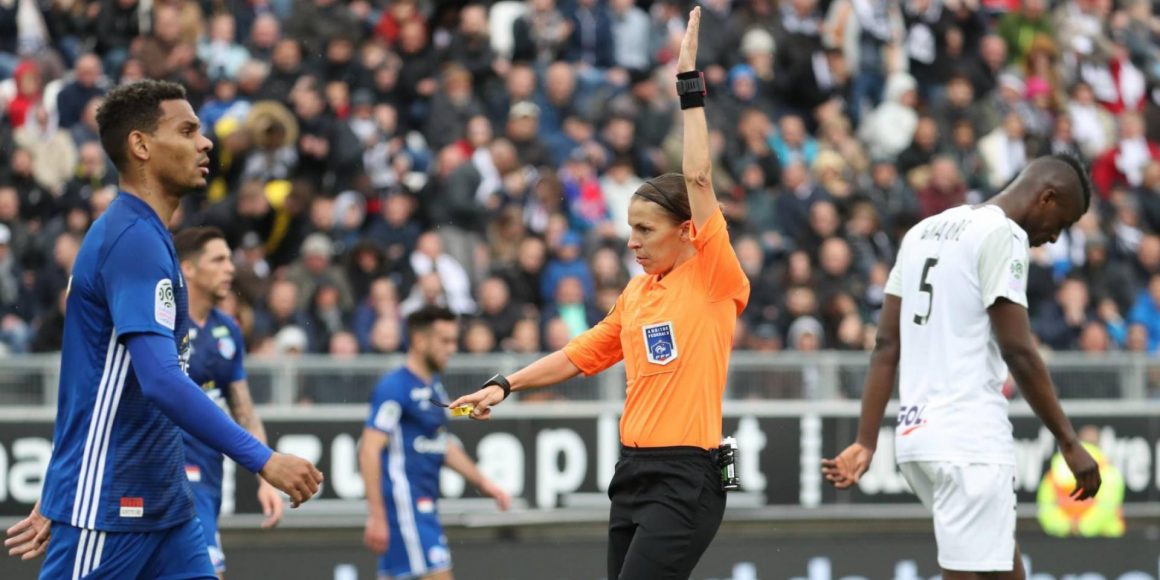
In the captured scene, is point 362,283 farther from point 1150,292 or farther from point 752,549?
point 1150,292

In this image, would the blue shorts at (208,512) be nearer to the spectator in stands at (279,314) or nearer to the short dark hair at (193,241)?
the short dark hair at (193,241)

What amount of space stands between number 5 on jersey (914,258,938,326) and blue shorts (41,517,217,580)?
3.29 meters

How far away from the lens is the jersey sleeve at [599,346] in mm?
6883

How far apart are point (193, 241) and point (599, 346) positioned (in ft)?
8.61

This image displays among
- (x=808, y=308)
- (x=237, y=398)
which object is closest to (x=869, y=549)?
(x=808, y=308)

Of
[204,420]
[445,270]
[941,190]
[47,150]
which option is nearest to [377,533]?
[204,420]

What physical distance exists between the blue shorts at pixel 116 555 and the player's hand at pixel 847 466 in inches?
114

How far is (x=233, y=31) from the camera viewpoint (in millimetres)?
17000

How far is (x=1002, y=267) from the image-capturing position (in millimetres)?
7074

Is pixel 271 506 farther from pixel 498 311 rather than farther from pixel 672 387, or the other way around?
pixel 498 311

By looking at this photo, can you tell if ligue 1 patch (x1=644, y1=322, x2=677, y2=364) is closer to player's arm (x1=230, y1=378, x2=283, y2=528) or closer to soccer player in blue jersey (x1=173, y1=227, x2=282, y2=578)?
player's arm (x1=230, y1=378, x2=283, y2=528)

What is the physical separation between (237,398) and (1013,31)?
49.0 feet

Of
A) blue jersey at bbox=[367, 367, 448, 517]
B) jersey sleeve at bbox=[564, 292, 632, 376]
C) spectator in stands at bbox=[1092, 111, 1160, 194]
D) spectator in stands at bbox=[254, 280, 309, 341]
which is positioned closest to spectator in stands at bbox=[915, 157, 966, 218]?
spectator in stands at bbox=[1092, 111, 1160, 194]

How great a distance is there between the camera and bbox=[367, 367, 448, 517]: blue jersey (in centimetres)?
1015
